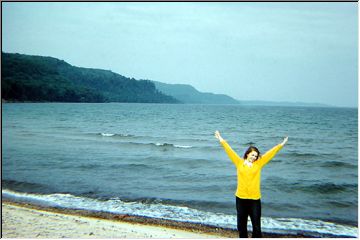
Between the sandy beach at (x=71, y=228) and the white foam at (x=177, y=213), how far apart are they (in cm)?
112

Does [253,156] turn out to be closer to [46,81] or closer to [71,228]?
[71,228]

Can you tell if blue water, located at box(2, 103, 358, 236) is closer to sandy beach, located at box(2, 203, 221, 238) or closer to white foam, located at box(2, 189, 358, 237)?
white foam, located at box(2, 189, 358, 237)

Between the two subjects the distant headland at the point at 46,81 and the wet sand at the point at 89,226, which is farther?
the distant headland at the point at 46,81

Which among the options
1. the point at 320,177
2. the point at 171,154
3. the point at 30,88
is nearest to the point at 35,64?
the point at 30,88

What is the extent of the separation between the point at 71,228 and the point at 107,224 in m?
0.92

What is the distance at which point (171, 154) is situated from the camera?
22.6 metres

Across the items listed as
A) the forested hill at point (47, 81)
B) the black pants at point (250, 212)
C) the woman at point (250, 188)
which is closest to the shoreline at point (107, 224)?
the black pants at point (250, 212)

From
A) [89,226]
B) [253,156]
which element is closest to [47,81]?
[89,226]

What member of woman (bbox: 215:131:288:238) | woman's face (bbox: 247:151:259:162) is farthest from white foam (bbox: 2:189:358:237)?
woman's face (bbox: 247:151:259:162)

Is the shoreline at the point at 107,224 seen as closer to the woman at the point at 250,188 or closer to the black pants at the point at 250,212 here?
the black pants at the point at 250,212

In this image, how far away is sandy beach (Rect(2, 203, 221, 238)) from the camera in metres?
7.50

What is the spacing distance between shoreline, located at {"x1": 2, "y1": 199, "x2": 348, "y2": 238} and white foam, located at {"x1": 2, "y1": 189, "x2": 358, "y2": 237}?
1.17 ft

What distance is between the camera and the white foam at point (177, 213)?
9.08 m

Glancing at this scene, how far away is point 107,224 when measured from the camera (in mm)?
8547
